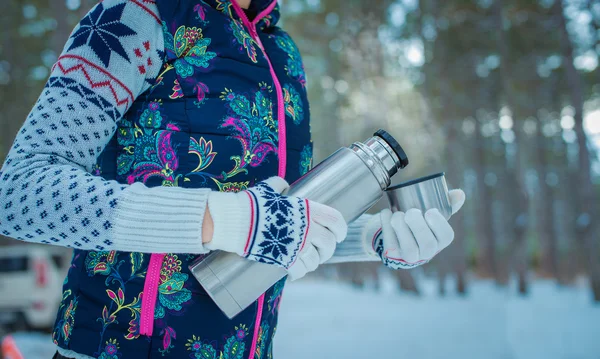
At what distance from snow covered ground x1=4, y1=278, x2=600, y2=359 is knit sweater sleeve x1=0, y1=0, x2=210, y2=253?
14.3 feet

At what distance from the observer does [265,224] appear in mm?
653

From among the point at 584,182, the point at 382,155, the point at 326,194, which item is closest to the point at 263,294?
the point at 326,194

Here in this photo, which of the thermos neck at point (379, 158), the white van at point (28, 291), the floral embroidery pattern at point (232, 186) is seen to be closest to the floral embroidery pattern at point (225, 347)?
the floral embroidery pattern at point (232, 186)

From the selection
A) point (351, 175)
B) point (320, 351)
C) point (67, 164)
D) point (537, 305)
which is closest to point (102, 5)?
point (67, 164)

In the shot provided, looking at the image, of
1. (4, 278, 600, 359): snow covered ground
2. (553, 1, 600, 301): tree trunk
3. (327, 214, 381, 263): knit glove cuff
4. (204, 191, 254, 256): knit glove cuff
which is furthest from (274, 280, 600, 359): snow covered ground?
(204, 191, 254, 256): knit glove cuff

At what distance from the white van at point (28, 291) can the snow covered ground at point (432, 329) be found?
0.90 ft

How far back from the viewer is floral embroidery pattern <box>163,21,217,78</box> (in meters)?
0.77

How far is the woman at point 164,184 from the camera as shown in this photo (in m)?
0.62

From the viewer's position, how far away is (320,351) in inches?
197

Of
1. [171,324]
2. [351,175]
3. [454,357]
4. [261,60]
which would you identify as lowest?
[454,357]

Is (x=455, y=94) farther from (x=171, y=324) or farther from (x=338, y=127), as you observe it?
(x=171, y=324)

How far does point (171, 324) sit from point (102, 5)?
0.52m

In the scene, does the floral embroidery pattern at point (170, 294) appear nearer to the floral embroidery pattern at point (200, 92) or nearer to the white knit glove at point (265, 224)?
the white knit glove at point (265, 224)

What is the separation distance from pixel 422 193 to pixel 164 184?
44cm
